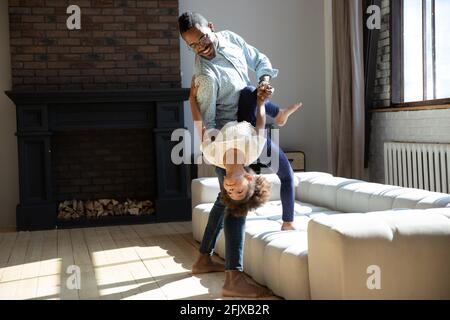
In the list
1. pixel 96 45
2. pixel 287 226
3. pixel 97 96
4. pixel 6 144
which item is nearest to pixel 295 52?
pixel 96 45

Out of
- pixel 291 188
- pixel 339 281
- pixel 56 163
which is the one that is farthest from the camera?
pixel 56 163

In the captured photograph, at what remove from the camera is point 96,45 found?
5.97 meters

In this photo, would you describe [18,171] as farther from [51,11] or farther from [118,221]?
[51,11]

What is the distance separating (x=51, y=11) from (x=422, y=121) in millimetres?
3293

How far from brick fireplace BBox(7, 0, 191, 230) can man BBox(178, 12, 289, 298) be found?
272 centimetres

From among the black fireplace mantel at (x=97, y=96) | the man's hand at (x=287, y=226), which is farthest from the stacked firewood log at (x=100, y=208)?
the man's hand at (x=287, y=226)

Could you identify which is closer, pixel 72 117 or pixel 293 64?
pixel 72 117

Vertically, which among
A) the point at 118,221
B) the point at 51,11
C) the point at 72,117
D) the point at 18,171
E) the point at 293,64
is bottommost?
the point at 118,221

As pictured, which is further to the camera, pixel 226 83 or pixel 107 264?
pixel 107 264

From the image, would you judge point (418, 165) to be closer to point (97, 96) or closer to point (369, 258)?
point (97, 96)

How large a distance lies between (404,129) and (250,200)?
117 inches
